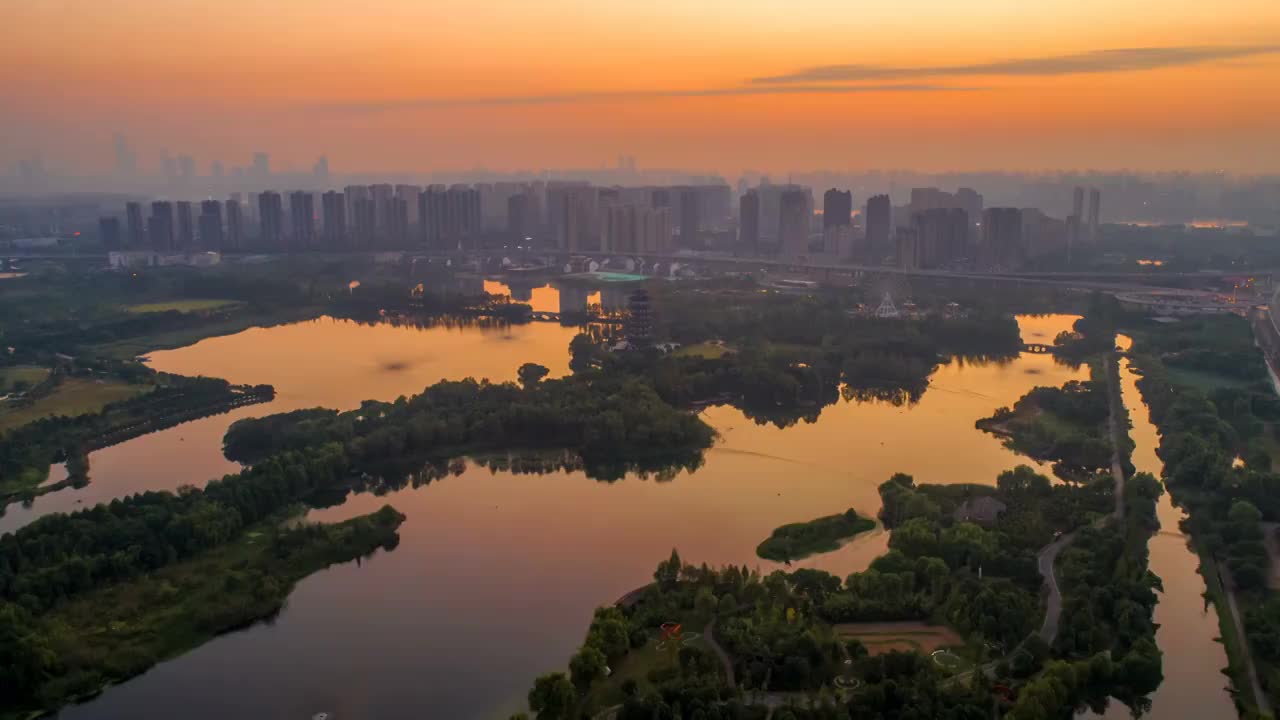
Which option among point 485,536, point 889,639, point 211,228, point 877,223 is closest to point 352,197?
point 211,228

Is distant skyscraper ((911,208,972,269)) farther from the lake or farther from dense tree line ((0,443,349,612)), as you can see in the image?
dense tree line ((0,443,349,612))

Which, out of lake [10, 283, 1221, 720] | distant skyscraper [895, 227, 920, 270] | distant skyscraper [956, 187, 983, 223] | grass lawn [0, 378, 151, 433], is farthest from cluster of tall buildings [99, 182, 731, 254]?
grass lawn [0, 378, 151, 433]

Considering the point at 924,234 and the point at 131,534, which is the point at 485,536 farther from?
the point at 924,234

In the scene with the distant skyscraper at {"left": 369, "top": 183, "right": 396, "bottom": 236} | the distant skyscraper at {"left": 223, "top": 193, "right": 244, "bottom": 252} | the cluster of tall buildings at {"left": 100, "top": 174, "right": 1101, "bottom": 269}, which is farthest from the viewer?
the distant skyscraper at {"left": 369, "top": 183, "right": 396, "bottom": 236}

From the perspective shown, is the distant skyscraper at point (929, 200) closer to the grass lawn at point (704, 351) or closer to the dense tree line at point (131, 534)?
the grass lawn at point (704, 351)

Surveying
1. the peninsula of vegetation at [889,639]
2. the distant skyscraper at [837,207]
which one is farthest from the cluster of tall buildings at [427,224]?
the peninsula of vegetation at [889,639]

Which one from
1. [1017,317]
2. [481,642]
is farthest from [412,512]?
[1017,317]
